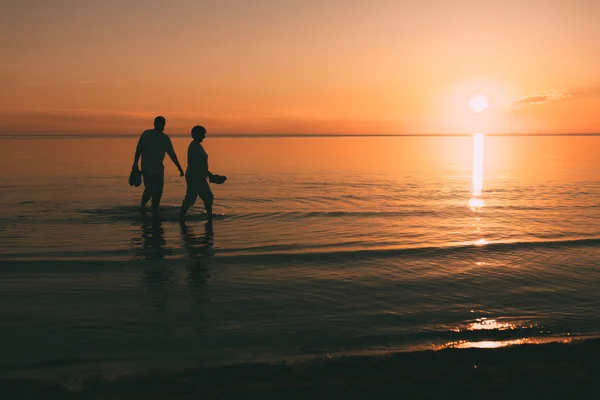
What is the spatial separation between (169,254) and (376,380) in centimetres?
565

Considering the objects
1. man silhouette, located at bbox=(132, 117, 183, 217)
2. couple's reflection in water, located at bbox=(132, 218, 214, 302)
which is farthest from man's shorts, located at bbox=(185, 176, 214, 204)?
couple's reflection in water, located at bbox=(132, 218, 214, 302)

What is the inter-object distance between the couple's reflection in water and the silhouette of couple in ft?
2.22

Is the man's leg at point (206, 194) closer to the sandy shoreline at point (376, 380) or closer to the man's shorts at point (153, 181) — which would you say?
the man's shorts at point (153, 181)

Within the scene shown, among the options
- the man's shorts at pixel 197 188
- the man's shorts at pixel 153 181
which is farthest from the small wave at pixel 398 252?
the man's shorts at pixel 153 181

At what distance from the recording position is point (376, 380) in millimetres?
4148

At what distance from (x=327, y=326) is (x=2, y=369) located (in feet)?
9.58

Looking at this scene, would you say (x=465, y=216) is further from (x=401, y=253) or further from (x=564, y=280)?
(x=564, y=280)

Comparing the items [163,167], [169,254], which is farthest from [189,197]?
[169,254]

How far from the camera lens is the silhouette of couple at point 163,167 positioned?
11992mm

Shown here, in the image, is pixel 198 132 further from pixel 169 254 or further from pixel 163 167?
pixel 169 254

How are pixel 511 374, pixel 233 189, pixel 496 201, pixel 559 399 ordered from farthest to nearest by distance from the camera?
pixel 233 189, pixel 496 201, pixel 511 374, pixel 559 399

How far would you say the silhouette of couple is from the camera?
39.3 ft

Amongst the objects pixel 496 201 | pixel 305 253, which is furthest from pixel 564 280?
pixel 496 201

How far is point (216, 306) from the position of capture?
6.15 metres
